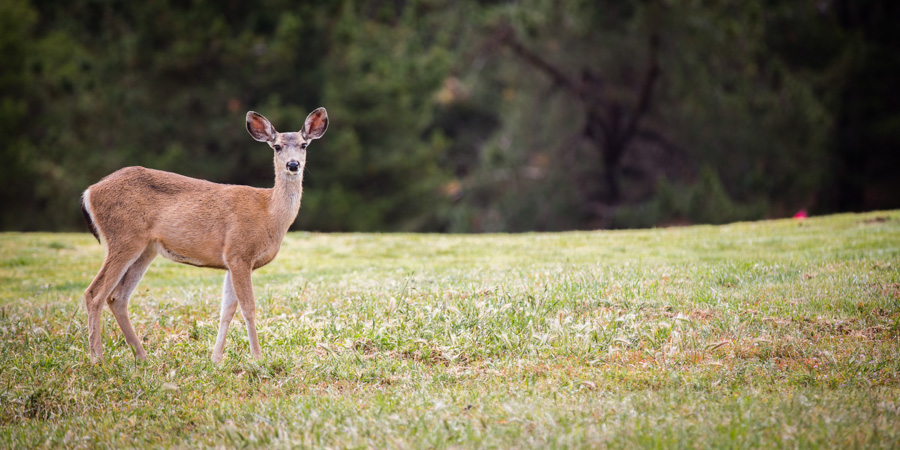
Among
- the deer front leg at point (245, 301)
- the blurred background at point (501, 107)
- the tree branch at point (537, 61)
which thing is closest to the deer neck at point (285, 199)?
the deer front leg at point (245, 301)

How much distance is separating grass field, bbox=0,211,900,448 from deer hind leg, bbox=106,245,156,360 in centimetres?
18

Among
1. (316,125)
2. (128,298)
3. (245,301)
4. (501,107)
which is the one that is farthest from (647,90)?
(128,298)

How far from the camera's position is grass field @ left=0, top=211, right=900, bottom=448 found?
5.16m

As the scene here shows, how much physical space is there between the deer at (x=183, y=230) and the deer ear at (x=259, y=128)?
0.09 feet

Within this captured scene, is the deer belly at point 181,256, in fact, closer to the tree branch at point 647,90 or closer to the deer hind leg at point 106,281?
the deer hind leg at point 106,281

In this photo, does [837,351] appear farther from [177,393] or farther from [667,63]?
[667,63]

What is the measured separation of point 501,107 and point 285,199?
24.5 m

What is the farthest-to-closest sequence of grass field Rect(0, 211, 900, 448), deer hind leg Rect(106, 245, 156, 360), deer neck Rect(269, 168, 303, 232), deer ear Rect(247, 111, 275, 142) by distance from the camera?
deer ear Rect(247, 111, 275, 142)
deer neck Rect(269, 168, 303, 232)
deer hind leg Rect(106, 245, 156, 360)
grass field Rect(0, 211, 900, 448)

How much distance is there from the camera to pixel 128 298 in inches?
280

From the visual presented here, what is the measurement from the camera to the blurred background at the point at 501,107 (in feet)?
72.5

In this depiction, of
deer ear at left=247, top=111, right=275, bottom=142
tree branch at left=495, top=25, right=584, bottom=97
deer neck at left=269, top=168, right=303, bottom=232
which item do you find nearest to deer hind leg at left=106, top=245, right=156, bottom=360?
deer neck at left=269, top=168, right=303, bottom=232

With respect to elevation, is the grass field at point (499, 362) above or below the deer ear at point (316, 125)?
below

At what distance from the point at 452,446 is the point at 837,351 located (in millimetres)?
3224

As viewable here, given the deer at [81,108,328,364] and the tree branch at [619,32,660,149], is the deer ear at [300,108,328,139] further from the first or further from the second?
the tree branch at [619,32,660,149]
